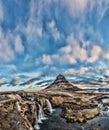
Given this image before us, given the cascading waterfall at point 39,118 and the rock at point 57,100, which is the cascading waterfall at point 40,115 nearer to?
the cascading waterfall at point 39,118

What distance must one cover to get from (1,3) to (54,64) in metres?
2.89

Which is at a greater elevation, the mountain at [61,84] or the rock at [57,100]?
the mountain at [61,84]

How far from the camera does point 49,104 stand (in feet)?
45.0

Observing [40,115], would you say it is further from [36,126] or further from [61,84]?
[61,84]

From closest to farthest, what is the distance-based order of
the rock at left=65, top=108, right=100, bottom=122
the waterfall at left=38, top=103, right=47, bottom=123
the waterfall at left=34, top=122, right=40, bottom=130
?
the waterfall at left=34, top=122, right=40, bottom=130 < the waterfall at left=38, top=103, right=47, bottom=123 < the rock at left=65, top=108, right=100, bottom=122

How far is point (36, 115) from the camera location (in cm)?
1342

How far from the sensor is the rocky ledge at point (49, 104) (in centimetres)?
1317

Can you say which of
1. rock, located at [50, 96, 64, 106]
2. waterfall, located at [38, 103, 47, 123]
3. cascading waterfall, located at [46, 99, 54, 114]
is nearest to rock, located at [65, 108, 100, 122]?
rock, located at [50, 96, 64, 106]

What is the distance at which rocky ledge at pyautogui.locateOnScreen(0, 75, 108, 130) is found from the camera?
1317 cm

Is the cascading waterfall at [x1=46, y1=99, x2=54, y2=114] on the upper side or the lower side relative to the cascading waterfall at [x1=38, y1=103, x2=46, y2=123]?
upper

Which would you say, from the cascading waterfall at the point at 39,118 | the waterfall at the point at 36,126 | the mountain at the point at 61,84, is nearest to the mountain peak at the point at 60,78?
the mountain at the point at 61,84

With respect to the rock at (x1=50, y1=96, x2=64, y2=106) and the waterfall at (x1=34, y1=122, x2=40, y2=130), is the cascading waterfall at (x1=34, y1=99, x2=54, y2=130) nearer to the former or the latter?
the waterfall at (x1=34, y1=122, x2=40, y2=130)

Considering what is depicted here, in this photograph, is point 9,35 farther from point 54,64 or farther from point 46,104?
point 46,104

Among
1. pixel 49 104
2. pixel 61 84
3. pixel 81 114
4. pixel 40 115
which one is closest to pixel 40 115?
pixel 40 115
